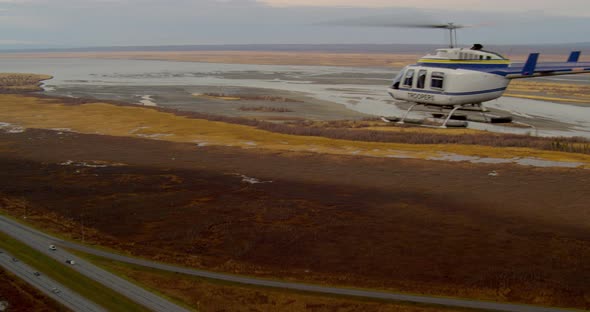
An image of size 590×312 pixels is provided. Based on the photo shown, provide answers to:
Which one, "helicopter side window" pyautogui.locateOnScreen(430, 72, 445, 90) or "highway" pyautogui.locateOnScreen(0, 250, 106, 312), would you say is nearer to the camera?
"highway" pyautogui.locateOnScreen(0, 250, 106, 312)

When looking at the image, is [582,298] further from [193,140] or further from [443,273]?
[193,140]

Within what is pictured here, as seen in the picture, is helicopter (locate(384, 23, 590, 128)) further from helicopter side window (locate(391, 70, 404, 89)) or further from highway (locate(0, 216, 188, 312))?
highway (locate(0, 216, 188, 312))

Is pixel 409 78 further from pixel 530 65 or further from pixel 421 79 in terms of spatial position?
pixel 530 65

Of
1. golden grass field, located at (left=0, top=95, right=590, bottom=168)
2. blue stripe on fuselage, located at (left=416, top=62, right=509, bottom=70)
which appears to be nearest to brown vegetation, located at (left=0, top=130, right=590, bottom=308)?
golden grass field, located at (left=0, top=95, right=590, bottom=168)

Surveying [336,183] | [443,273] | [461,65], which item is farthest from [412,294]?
[461,65]

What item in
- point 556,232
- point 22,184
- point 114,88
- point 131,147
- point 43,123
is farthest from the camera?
point 114,88

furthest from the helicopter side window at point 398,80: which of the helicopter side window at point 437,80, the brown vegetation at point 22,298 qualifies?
the brown vegetation at point 22,298
